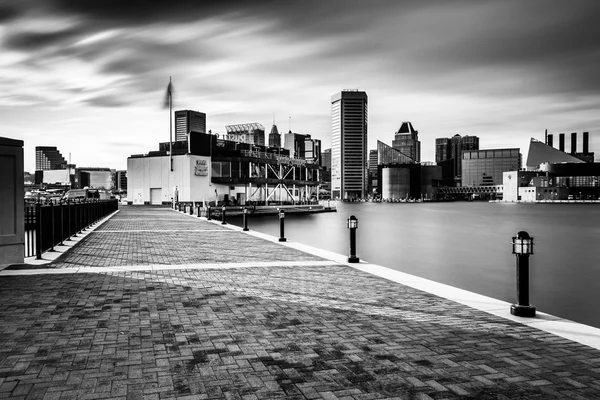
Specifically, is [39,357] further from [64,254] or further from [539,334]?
[64,254]

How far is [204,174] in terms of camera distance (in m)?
87.7

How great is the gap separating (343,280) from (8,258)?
8.02 meters

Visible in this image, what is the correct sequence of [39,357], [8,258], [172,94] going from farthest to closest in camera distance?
[172,94] → [8,258] → [39,357]

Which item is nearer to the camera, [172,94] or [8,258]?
[8,258]

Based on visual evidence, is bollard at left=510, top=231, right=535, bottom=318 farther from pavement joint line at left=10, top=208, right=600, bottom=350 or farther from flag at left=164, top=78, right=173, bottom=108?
flag at left=164, top=78, right=173, bottom=108

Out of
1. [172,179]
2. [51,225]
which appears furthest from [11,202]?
[172,179]

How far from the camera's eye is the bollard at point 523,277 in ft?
22.3

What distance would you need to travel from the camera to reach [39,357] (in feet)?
15.8

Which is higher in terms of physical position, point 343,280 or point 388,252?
point 343,280

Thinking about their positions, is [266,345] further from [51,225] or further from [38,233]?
[51,225]

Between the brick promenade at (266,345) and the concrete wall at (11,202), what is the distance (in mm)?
1955

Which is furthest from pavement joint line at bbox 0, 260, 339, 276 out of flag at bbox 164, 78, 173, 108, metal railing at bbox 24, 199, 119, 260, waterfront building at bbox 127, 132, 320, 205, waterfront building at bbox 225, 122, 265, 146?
waterfront building at bbox 225, 122, 265, 146

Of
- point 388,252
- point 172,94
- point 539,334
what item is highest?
point 172,94

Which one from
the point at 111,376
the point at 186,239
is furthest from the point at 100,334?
the point at 186,239
